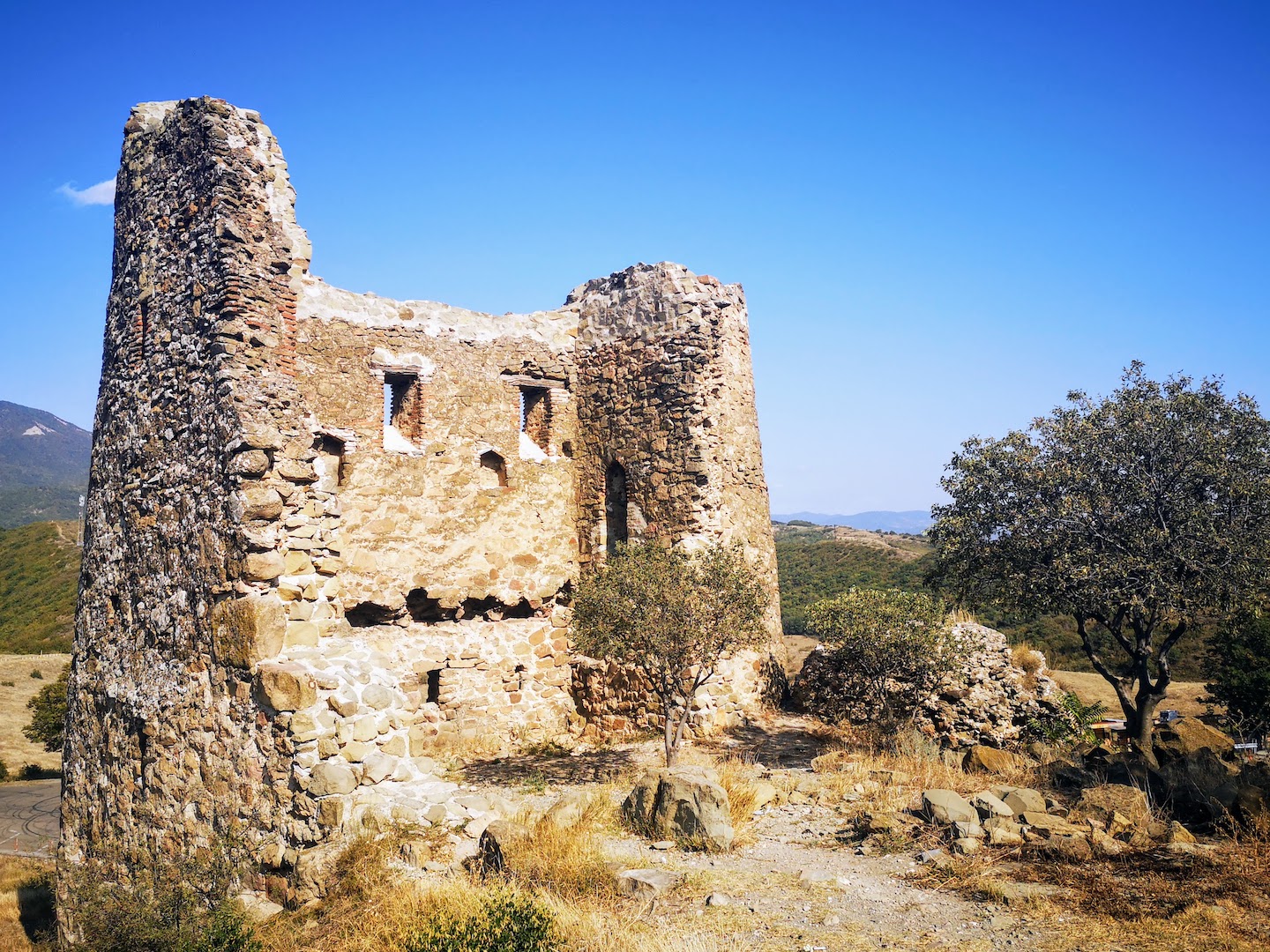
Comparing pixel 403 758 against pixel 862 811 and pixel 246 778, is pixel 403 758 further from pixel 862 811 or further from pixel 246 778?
pixel 862 811

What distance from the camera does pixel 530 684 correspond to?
1376 cm

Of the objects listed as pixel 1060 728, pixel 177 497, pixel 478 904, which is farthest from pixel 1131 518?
pixel 177 497

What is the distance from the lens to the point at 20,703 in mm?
37188

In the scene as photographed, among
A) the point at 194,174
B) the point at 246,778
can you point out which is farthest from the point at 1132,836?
the point at 194,174

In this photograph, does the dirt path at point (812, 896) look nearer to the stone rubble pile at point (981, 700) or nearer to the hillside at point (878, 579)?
the stone rubble pile at point (981, 700)

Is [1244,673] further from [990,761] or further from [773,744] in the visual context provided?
[773,744]

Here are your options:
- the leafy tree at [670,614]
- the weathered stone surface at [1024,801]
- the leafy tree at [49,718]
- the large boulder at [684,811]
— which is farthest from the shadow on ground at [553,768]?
the leafy tree at [49,718]

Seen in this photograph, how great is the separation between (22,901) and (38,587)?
167 ft

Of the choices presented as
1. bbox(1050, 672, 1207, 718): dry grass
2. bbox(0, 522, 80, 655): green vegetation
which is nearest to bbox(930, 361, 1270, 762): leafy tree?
bbox(1050, 672, 1207, 718): dry grass

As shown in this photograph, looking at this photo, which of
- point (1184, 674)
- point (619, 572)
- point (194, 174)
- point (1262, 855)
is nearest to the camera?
point (1262, 855)

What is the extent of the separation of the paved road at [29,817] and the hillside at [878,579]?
58.6 feet

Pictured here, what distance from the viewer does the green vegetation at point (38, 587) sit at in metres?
47.2

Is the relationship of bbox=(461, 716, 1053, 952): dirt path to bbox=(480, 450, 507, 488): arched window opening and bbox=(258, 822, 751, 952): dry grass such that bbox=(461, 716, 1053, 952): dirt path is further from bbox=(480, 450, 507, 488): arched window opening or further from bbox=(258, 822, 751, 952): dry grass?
bbox=(480, 450, 507, 488): arched window opening

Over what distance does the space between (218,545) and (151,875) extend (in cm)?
281
